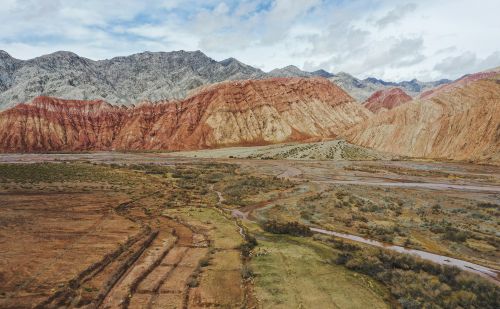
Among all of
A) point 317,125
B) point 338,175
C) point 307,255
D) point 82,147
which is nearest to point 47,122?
point 82,147

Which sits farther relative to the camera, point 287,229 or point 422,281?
point 287,229

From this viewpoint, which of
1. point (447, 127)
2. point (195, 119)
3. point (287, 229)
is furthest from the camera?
point (195, 119)

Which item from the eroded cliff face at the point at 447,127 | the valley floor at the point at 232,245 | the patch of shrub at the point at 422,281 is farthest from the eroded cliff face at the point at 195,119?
the patch of shrub at the point at 422,281

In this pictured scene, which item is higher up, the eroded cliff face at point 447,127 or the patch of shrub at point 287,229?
the eroded cliff face at point 447,127

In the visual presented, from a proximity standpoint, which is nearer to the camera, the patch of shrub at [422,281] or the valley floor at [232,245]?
the valley floor at [232,245]

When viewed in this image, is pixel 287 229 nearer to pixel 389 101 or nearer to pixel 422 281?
pixel 422 281

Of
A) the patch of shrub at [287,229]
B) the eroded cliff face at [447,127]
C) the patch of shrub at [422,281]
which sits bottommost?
the patch of shrub at [422,281]

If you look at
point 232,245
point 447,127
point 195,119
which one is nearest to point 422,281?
point 232,245

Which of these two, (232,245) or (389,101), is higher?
(389,101)

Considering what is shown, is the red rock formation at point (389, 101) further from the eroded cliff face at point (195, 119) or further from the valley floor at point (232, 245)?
the valley floor at point (232, 245)
